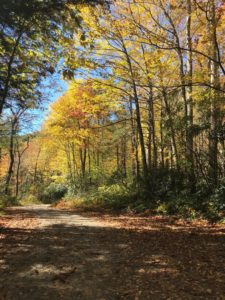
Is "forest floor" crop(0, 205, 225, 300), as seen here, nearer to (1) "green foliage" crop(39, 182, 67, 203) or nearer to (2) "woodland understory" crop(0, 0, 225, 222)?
(2) "woodland understory" crop(0, 0, 225, 222)

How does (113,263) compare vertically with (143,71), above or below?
below

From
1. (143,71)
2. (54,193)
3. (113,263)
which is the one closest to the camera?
(113,263)

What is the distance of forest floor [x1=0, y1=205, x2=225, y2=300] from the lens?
4.18 meters

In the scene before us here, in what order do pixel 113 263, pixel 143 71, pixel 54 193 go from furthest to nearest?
pixel 54 193 < pixel 143 71 < pixel 113 263

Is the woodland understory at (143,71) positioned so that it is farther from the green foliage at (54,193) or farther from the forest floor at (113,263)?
the green foliage at (54,193)

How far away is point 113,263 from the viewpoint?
541cm

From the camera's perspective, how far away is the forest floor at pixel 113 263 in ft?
13.7

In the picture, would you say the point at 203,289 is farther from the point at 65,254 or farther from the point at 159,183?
the point at 159,183

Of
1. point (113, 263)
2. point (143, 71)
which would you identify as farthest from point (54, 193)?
point (113, 263)

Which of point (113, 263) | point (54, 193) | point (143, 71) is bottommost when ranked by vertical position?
point (113, 263)

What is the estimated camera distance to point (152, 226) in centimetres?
927

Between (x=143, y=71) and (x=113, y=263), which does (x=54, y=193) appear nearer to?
(x=143, y=71)

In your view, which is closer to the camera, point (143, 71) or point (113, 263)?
point (113, 263)

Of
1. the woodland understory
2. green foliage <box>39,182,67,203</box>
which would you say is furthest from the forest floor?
green foliage <box>39,182,67,203</box>
